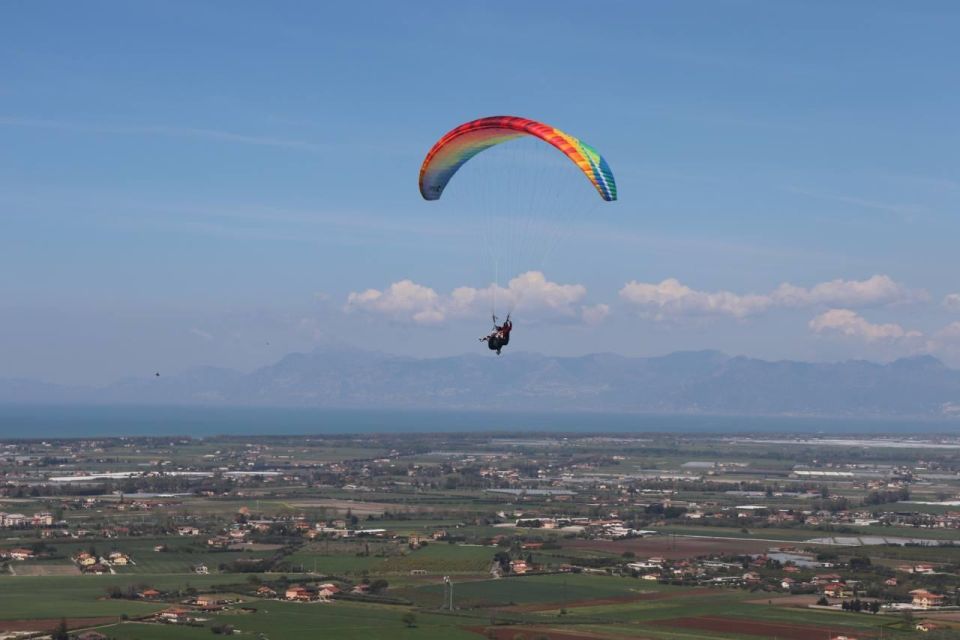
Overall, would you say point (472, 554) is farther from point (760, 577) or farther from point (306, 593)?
point (306, 593)

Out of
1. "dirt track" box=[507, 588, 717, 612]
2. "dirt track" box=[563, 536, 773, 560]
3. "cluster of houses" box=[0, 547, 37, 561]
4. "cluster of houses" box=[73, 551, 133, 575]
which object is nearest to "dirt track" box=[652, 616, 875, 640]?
"dirt track" box=[507, 588, 717, 612]

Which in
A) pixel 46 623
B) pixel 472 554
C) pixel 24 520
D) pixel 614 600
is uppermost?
pixel 24 520

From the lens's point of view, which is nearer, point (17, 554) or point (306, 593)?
point (306, 593)

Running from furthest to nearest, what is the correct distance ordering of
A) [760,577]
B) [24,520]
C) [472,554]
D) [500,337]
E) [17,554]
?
[24,520] → [472,554] → [17,554] → [760,577] → [500,337]

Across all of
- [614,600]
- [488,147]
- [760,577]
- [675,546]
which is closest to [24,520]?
[675,546]

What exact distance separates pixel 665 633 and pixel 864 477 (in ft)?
359

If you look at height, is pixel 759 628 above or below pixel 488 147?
below

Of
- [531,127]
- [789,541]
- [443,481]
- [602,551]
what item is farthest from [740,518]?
Result: [531,127]

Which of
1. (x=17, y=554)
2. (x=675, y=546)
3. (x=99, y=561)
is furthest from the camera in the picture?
(x=675, y=546)

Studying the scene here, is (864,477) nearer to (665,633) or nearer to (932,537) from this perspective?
(932,537)

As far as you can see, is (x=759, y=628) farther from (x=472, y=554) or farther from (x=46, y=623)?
(x=46, y=623)

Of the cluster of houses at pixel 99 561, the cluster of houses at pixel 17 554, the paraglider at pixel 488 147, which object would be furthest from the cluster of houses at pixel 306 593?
the paraglider at pixel 488 147

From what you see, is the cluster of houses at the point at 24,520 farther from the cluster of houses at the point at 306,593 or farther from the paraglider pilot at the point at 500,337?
the paraglider pilot at the point at 500,337

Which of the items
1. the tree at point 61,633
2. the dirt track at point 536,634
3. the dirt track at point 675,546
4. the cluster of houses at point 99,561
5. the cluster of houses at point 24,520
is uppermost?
the cluster of houses at point 24,520
